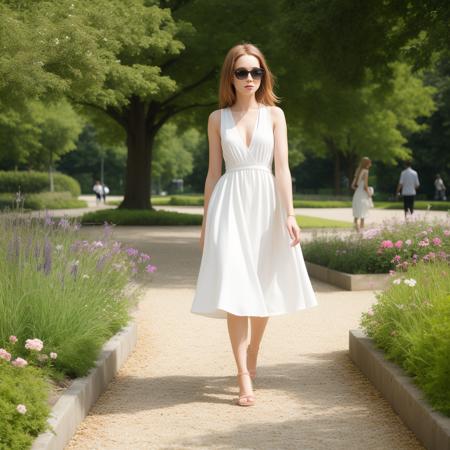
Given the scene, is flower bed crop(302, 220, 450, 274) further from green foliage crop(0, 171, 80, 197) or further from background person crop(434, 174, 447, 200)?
green foliage crop(0, 171, 80, 197)

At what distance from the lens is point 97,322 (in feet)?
20.2

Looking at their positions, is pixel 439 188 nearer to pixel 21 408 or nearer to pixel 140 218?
pixel 140 218

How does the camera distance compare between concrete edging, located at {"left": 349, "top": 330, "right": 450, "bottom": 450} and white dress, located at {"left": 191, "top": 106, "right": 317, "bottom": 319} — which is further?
white dress, located at {"left": 191, "top": 106, "right": 317, "bottom": 319}

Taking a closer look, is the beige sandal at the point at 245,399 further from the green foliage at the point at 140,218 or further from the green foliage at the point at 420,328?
the green foliage at the point at 140,218

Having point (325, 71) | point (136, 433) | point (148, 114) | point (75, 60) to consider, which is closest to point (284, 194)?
point (136, 433)

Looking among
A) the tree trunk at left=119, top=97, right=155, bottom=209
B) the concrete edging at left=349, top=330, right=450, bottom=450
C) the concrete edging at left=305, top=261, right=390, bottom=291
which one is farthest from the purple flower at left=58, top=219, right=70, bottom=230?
the tree trunk at left=119, top=97, right=155, bottom=209

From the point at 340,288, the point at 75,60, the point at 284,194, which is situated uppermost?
the point at 75,60

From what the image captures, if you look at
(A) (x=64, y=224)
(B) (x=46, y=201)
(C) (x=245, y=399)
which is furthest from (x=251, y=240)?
(B) (x=46, y=201)

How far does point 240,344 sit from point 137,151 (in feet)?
75.0

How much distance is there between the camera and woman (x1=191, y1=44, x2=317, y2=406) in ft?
17.8

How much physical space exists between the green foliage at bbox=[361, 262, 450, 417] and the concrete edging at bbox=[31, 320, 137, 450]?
1.91m

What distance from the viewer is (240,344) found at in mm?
5512

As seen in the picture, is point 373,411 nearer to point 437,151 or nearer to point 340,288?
point 340,288

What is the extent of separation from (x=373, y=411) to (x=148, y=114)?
2346 cm
